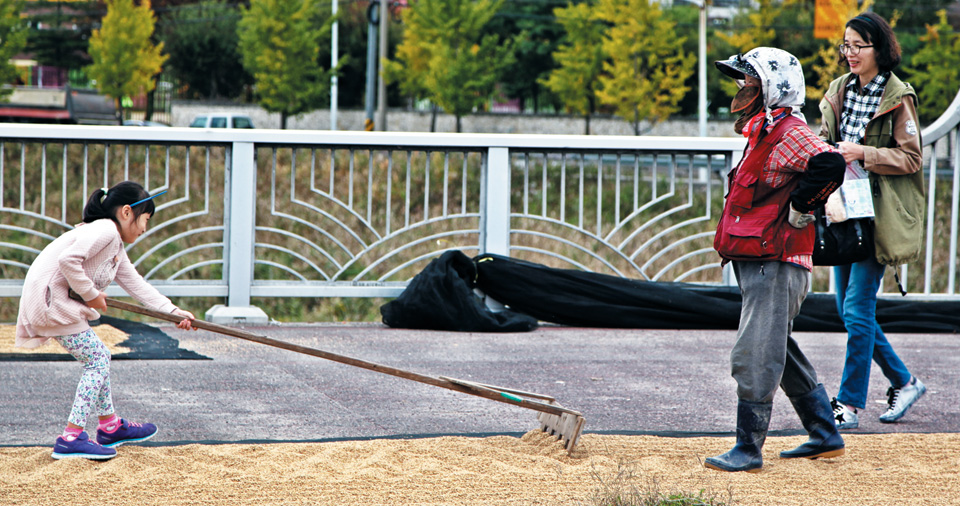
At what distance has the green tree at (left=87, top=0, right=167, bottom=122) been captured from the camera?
105ft

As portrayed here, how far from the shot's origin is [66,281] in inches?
146

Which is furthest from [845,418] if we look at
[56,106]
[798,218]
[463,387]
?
[56,106]

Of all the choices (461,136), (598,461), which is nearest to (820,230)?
(598,461)

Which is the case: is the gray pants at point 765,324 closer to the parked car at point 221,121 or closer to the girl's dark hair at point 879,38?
the girl's dark hair at point 879,38

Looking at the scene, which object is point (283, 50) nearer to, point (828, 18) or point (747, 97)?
point (828, 18)

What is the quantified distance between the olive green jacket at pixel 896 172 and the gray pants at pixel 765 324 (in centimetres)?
87

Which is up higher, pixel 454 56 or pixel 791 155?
pixel 454 56

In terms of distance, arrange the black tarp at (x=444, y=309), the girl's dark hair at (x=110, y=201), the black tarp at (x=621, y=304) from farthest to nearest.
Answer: the black tarp at (x=621, y=304) → the black tarp at (x=444, y=309) → the girl's dark hair at (x=110, y=201)

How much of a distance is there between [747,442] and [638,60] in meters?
29.8

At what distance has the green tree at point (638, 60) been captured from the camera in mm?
31578

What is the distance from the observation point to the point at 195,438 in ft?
13.1

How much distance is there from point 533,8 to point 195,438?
132 feet

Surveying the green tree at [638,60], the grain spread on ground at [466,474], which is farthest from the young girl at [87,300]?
the green tree at [638,60]

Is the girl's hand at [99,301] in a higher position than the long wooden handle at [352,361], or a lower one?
higher
